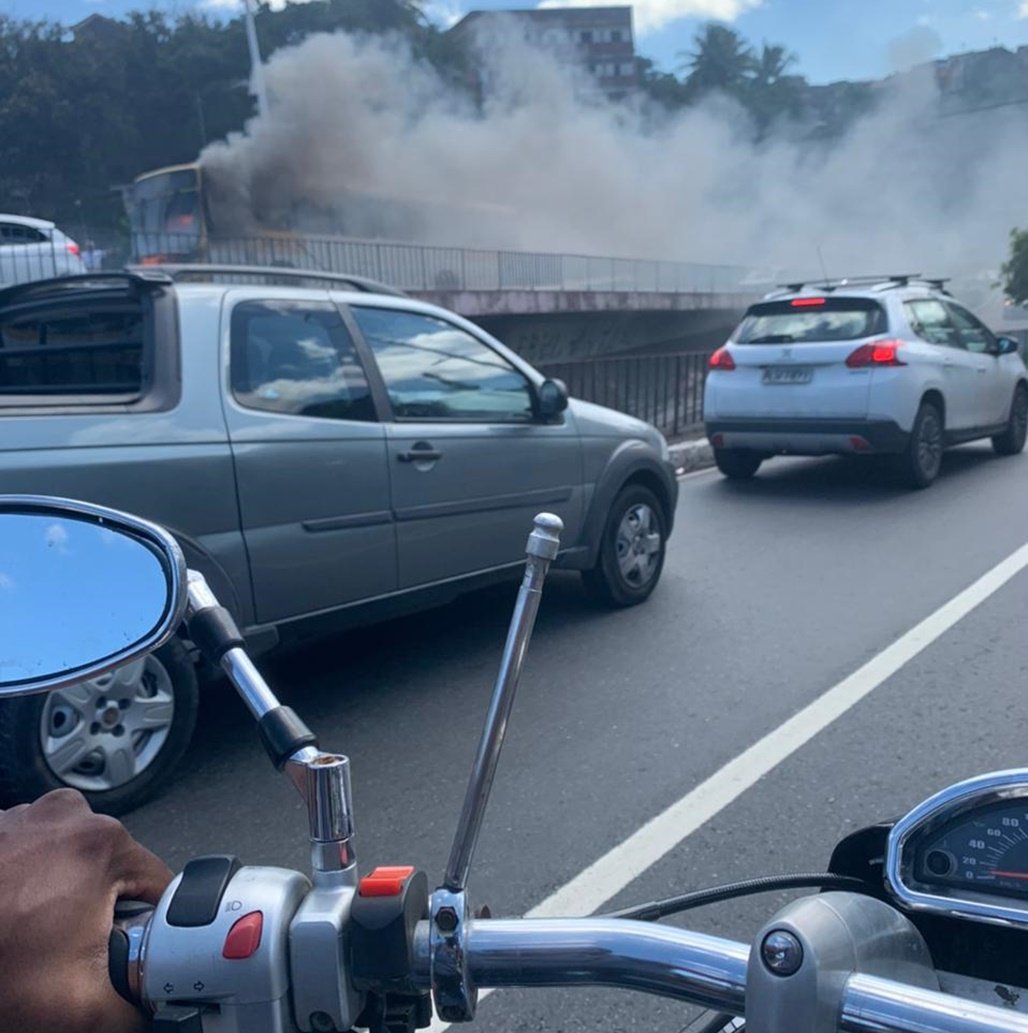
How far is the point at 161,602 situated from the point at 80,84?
4427 centimetres

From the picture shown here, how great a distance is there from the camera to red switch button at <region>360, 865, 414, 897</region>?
1.18m

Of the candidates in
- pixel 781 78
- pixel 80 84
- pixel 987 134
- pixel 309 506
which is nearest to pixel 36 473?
pixel 309 506

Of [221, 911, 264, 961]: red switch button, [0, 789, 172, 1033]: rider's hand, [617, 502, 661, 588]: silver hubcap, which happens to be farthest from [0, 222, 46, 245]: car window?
[221, 911, 264, 961]: red switch button

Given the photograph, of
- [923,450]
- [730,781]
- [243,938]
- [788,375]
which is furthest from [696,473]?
[243,938]

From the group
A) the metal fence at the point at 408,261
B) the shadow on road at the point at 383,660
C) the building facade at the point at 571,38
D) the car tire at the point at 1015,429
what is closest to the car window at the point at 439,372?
the shadow on road at the point at 383,660

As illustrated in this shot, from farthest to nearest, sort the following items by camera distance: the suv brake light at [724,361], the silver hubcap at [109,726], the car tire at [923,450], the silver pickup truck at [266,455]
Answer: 1. the suv brake light at [724,361]
2. the car tire at [923,450]
3. the silver pickup truck at [266,455]
4. the silver hubcap at [109,726]

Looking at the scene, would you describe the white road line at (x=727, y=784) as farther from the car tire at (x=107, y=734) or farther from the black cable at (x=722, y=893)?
the car tire at (x=107, y=734)

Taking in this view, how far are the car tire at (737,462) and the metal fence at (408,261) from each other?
450 inches

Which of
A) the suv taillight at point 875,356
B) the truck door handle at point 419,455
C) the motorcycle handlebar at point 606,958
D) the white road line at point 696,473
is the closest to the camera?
the motorcycle handlebar at point 606,958

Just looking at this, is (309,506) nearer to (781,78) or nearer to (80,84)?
(80,84)

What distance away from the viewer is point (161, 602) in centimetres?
140

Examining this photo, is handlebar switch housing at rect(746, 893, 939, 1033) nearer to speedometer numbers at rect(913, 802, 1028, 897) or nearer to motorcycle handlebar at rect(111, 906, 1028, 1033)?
motorcycle handlebar at rect(111, 906, 1028, 1033)

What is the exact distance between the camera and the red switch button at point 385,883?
118 centimetres

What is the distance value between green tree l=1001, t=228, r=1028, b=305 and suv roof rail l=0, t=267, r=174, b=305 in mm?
25200
